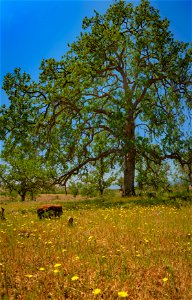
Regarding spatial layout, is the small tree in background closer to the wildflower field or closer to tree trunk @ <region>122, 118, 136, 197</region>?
tree trunk @ <region>122, 118, 136, 197</region>

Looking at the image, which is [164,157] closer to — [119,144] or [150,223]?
[119,144]

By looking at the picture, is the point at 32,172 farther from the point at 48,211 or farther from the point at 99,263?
the point at 99,263

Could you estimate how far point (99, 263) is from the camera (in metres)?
6.18

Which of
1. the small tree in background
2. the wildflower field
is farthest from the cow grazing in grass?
the small tree in background

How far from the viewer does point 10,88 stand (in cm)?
2331

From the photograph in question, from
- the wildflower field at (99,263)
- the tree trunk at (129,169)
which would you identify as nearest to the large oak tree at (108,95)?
the tree trunk at (129,169)

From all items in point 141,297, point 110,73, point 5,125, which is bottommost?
point 141,297

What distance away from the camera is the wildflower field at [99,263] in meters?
4.98

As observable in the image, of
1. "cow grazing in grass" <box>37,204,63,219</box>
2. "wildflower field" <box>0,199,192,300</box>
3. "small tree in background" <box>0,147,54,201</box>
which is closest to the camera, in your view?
"wildflower field" <box>0,199,192,300</box>

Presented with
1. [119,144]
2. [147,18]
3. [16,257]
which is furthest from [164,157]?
[16,257]

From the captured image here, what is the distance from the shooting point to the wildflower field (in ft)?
16.3

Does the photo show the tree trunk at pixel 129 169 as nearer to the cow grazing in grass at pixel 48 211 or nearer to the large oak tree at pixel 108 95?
the large oak tree at pixel 108 95

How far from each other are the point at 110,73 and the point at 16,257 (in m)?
22.8

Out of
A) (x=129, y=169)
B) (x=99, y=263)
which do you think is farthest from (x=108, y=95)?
(x=99, y=263)
